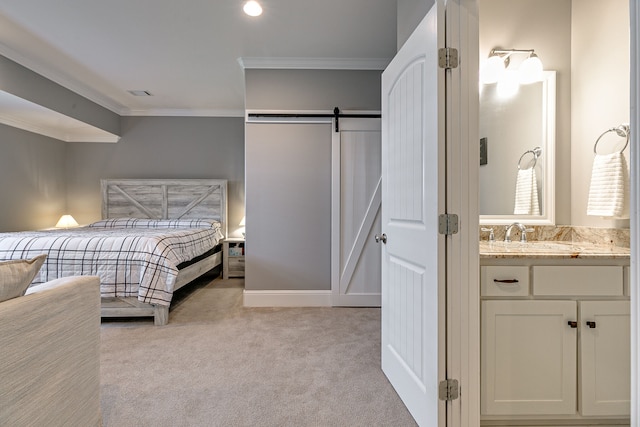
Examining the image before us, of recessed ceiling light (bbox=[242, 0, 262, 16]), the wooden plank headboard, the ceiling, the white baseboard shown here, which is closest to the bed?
the white baseboard

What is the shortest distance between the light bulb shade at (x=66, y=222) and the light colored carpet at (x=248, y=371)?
8.82ft

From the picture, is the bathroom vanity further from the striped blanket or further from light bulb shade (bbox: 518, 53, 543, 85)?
the striped blanket

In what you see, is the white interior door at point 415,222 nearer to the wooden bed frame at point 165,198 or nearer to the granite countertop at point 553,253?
the granite countertop at point 553,253

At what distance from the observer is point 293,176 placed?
132 inches

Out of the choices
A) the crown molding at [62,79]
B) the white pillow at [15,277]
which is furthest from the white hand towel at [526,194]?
the crown molding at [62,79]

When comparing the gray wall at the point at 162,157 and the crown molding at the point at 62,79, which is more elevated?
the crown molding at the point at 62,79

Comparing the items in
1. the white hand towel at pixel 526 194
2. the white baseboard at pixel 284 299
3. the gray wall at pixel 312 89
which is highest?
the gray wall at pixel 312 89

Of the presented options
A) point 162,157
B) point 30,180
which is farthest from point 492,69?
point 30,180

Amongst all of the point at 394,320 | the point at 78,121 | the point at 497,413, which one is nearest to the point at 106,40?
the point at 78,121

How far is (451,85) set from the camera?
134cm

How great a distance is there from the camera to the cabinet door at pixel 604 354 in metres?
1.41

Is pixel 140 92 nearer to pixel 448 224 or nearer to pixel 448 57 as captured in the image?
pixel 448 57

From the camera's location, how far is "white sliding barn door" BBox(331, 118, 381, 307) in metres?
3.35

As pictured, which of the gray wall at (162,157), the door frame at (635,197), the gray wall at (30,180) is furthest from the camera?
the gray wall at (162,157)
